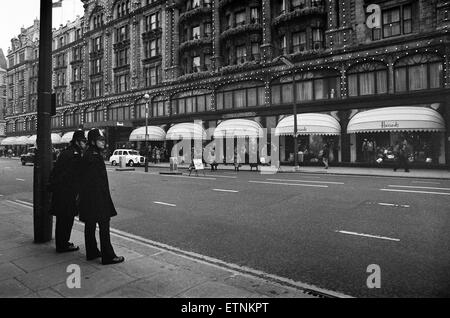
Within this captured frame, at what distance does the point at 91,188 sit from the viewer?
15.0ft

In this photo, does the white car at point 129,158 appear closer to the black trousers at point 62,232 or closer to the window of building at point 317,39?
the window of building at point 317,39

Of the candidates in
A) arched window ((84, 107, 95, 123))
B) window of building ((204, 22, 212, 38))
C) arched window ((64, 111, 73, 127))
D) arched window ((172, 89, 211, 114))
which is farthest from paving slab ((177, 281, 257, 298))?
arched window ((64, 111, 73, 127))

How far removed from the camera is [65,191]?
5152mm

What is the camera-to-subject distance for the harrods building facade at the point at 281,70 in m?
22.3

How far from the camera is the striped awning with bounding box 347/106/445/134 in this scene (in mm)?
21016

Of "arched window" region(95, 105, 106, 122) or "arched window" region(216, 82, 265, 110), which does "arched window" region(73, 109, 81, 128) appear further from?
"arched window" region(216, 82, 265, 110)

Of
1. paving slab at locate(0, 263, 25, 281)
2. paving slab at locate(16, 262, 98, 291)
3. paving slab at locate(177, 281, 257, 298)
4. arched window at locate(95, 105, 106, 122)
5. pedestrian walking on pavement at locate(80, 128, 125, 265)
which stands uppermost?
arched window at locate(95, 105, 106, 122)

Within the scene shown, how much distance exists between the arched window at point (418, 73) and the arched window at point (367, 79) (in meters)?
0.96

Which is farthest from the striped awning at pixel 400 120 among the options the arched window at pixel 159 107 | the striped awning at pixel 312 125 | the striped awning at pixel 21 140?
the striped awning at pixel 21 140

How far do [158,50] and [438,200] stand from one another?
1425 inches

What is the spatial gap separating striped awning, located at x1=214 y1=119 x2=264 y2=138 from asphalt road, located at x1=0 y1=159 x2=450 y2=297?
17.0 meters

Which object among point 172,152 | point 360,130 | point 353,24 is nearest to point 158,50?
point 172,152

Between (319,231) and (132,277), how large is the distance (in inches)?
159
